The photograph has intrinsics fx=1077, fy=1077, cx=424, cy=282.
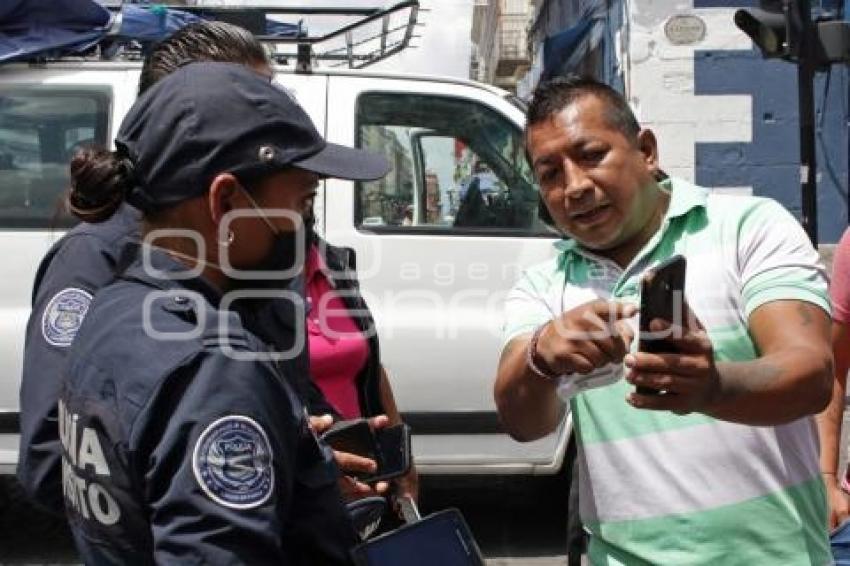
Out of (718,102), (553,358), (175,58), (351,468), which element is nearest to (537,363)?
(553,358)

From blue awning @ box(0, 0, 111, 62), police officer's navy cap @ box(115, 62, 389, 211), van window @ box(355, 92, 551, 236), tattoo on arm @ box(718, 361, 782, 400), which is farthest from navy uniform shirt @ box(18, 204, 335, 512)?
blue awning @ box(0, 0, 111, 62)

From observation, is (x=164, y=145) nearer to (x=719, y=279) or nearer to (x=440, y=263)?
(x=719, y=279)

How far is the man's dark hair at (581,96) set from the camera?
5.92 feet

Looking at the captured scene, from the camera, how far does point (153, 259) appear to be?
1364mm

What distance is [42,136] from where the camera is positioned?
14.3ft

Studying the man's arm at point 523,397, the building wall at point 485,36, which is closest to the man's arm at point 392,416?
the man's arm at point 523,397

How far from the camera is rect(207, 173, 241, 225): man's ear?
4.34 feet

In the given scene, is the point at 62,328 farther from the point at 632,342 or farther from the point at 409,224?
the point at 409,224

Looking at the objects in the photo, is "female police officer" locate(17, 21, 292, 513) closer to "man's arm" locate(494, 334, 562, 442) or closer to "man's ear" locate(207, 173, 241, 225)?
"man's ear" locate(207, 173, 241, 225)

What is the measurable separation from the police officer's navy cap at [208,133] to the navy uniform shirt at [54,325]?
1.02ft

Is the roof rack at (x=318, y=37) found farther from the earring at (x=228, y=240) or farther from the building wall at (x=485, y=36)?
the building wall at (x=485, y=36)

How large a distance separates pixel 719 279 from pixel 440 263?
2706 millimetres

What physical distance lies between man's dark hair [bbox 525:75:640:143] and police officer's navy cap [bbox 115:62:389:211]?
1.84ft

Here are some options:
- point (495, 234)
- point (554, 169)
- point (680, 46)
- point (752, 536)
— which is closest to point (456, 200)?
point (495, 234)
